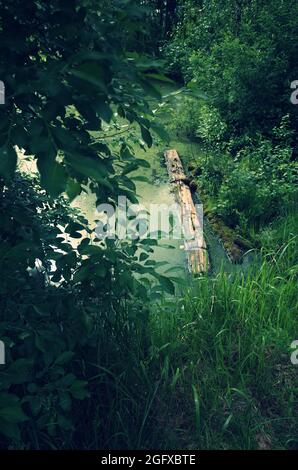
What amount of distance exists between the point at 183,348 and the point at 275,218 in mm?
1792

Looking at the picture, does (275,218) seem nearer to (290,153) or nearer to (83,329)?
(290,153)

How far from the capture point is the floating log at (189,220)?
3.60 meters

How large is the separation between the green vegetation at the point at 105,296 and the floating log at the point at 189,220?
13 centimetres

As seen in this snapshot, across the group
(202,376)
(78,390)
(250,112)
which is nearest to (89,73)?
(78,390)

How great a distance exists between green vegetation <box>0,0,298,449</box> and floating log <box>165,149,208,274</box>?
13cm

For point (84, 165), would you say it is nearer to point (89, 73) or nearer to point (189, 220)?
point (89, 73)

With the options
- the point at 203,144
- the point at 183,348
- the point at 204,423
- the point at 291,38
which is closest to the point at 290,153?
the point at 291,38

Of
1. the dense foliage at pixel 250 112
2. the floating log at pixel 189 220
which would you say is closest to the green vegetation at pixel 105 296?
the floating log at pixel 189 220

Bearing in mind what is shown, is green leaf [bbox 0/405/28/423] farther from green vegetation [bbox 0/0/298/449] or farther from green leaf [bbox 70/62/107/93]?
green leaf [bbox 70/62/107/93]

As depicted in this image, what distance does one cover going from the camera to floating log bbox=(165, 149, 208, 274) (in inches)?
142

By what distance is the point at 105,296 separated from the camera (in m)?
2.05

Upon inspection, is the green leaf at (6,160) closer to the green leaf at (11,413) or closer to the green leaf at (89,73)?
the green leaf at (89,73)

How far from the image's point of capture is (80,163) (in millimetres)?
1135

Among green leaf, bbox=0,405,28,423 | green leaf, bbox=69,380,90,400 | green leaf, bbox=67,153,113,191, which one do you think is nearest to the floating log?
green leaf, bbox=69,380,90,400
